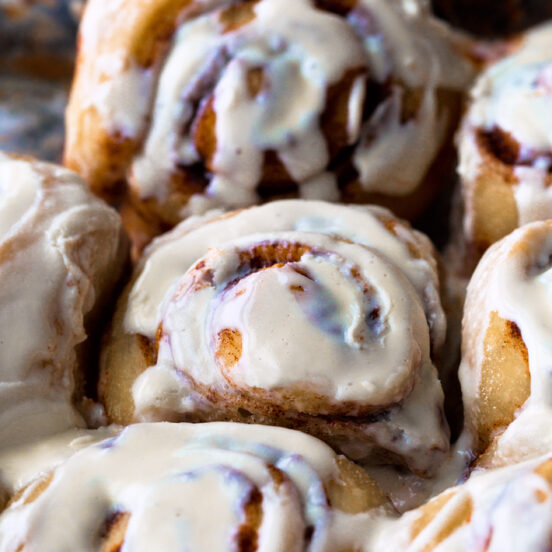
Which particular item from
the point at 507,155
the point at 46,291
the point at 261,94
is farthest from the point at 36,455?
the point at 507,155

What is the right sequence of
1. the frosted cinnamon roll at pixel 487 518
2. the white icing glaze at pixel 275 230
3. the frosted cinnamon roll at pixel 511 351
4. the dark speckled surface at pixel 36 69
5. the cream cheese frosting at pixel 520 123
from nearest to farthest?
the frosted cinnamon roll at pixel 487 518 → the frosted cinnamon roll at pixel 511 351 → the white icing glaze at pixel 275 230 → the cream cheese frosting at pixel 520 123 → the dark speckled surface at pixel 36 69

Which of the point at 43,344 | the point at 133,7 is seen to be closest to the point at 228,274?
the point at 43,344

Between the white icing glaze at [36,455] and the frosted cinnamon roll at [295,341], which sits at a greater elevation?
the frosted cinnamon roll at [295,341]

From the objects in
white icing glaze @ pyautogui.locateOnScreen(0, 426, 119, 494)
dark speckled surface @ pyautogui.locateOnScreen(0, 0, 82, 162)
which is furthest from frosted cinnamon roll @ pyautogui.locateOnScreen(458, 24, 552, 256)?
dark speckled surface @ pyautogui.locateOnScreen(0, 0, 82, 162)

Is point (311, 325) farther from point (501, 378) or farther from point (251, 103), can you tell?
point (251, 103)

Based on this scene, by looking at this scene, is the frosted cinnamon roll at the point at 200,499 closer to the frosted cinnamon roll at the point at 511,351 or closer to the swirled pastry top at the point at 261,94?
the frosted cinnamon roll at the point at 511,351

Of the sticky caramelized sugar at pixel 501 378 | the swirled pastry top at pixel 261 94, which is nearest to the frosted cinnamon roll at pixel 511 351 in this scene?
the sticky caramelized sugar at pixel 501 378

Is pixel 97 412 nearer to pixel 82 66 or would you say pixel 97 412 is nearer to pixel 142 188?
pixel 142 188
